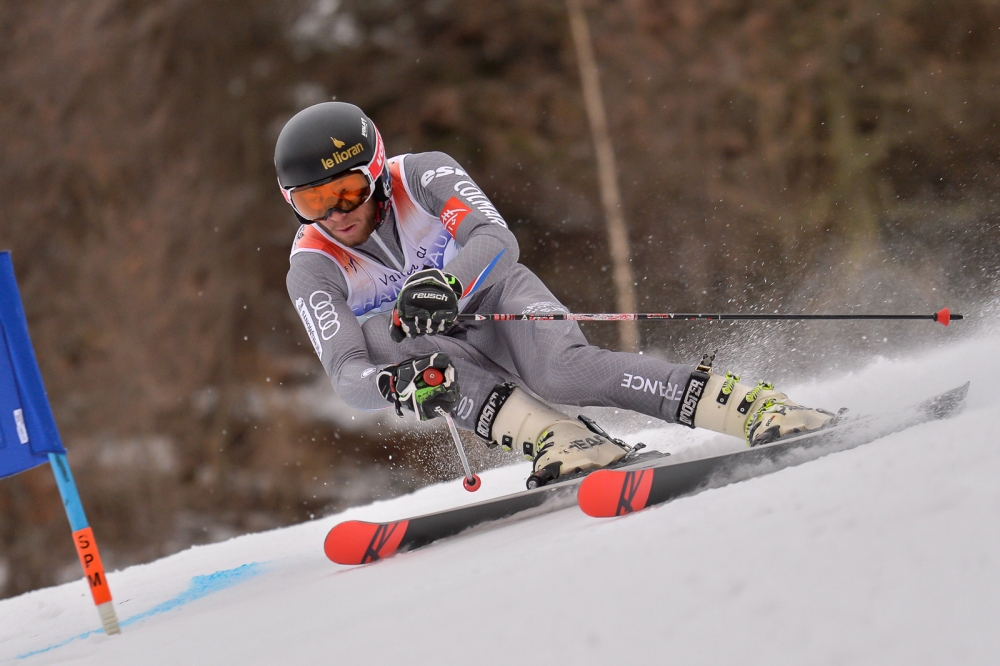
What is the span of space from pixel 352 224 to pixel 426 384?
0.64 m

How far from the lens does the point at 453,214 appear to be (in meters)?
2.35

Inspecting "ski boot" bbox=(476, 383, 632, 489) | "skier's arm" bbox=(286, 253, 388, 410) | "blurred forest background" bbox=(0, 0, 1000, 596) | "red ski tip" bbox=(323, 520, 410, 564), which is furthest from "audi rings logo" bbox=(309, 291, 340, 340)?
"blurred forest background" bbox=(0, 0, 1000, 596)

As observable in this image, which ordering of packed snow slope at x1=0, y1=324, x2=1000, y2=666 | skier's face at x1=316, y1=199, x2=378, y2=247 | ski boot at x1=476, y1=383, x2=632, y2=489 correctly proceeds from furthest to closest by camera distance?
skier's face at x1=316, y1=199, x2=378, y2=247 → ski boot at x1=476, y1=383, x2=632, y2=489 → packed snow slope at x1=0, y1=324, x2=1000, y2=666

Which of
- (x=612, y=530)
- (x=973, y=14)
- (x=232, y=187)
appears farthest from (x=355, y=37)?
(x=612, y=530)

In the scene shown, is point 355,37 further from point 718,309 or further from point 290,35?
point 718,309

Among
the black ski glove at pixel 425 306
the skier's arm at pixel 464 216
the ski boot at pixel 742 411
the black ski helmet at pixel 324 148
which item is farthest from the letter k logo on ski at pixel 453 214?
the ski boot at pixel 742 411

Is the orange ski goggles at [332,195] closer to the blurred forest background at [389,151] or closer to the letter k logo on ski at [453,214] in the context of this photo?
the letter k logo on ski at [453,214]

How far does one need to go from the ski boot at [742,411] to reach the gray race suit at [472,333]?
42mm

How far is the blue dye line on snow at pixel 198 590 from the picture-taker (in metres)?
1.90

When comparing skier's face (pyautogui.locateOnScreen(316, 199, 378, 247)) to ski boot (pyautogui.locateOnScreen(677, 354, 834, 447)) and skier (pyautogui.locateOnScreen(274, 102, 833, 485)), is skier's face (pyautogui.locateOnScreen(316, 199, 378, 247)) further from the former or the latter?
ski boot (pyautogui.locateOnScreen(677, 354, 834, 447))

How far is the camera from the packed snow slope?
0.78 metres

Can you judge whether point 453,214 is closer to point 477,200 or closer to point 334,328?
point 477,200

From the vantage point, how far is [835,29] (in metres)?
8.09

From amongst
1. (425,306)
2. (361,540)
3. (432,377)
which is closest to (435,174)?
(425,306)
